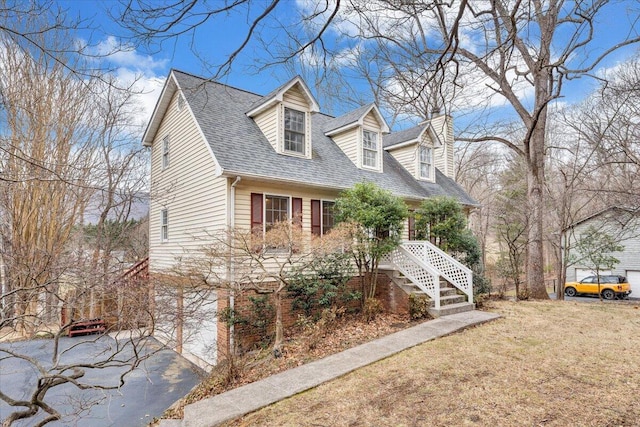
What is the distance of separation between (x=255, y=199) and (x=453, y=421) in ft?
22.1

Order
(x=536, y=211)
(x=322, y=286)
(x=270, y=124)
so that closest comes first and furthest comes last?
1. (x=322, y=286)
2. (x=270, y=124)
3. (x=536, y=211)

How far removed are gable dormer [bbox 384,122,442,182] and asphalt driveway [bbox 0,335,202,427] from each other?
10.9 m

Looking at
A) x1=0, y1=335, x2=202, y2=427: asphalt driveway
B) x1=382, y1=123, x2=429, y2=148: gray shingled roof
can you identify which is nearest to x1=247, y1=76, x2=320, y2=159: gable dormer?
x1=382, y1=123, x2=429, y2=148: gray shingled roof

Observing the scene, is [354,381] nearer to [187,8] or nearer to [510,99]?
[187,8]

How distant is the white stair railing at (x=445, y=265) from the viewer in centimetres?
994

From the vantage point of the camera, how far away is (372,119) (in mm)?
12406

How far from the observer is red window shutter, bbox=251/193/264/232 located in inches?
353

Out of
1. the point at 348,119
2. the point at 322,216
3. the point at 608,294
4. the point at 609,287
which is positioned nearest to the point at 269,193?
the point at 322,216

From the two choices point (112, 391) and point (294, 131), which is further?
point (294, 131)

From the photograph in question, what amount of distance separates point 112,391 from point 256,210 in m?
5.73

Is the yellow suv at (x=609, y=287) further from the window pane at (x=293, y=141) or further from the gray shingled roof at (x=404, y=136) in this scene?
the window pane at (x=293, y=141)

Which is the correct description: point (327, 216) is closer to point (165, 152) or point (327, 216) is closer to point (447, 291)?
point (447, 291)

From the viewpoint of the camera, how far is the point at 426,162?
1447cm

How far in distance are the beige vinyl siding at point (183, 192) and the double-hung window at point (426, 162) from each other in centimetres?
895
